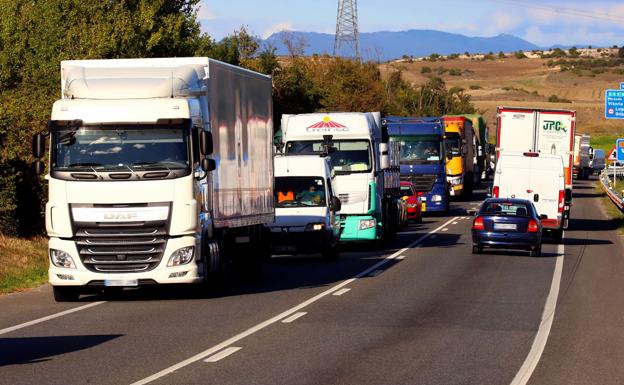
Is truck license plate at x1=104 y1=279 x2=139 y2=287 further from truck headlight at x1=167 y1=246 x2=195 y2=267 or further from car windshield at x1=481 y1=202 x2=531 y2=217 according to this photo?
car windshield at x1=481 y1=202 x2=531 y2=217

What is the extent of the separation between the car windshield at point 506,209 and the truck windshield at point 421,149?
1772 centimetres

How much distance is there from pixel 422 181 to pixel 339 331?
32.9m

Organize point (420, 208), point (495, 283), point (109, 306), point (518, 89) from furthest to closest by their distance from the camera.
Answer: point (518, 89) → point (420, 208) → point (495, 283) → point (109, 306)

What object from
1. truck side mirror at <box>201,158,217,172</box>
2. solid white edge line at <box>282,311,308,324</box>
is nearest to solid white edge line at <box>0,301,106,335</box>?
truck side mirror at <box>201,158,217,172</box>

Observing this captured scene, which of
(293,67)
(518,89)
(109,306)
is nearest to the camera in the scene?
(109,306)

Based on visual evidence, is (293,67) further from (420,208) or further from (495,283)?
(495,283)

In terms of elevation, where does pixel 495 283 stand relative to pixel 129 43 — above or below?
below

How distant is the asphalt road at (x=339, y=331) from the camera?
12.0 m

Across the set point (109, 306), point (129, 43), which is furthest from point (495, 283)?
point (129, 43)

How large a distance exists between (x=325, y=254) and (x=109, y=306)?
31.8ft

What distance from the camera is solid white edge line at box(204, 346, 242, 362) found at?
12.8 m

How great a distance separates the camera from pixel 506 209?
29672mm

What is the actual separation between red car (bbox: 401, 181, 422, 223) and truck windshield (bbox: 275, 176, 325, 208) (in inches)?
660

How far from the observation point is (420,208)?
4531 cm
